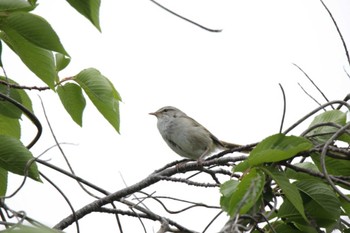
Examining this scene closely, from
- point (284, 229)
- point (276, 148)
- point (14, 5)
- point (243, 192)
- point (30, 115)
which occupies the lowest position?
point (284, 229)

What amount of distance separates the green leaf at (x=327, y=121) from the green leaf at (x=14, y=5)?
4.18ft

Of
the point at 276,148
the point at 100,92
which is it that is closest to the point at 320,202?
the point at 276,148

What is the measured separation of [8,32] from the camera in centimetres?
206

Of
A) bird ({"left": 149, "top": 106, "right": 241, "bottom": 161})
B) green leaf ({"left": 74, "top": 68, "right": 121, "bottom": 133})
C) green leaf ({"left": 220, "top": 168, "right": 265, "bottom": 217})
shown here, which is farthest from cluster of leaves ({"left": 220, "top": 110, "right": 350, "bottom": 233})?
bird ({"left": 149, "top": 106, "right": 241, "bottom": 161})

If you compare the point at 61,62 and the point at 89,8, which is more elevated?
the point at 61,62

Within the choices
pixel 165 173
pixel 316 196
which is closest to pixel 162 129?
pixel 165 173

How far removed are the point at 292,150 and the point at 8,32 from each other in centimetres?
107

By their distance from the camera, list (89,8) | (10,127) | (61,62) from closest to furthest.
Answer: (89,8), (10,127), (61,62)

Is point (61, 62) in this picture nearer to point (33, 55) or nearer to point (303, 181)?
point (33, 55)

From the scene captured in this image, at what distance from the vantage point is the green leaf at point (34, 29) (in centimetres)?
201

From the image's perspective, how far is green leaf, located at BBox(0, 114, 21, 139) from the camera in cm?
263

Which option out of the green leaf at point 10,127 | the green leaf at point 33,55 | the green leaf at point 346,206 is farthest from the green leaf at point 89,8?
the green leaf at point 346,206

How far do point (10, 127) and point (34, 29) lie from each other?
0.76m

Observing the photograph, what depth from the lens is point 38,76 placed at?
7.28 feet
